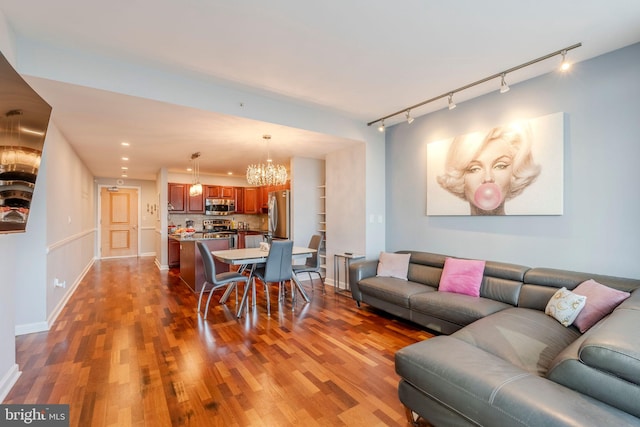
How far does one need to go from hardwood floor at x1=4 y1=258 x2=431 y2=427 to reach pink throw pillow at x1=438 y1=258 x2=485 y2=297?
0.60 metres

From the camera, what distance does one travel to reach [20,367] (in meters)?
2.33

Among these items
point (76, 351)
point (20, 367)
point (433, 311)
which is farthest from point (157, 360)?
point (433, 311)

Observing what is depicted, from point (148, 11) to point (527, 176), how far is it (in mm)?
3714

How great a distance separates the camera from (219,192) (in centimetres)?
813

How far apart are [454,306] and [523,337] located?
758 millimetres

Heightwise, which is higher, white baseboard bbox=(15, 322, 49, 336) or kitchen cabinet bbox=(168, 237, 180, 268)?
kitchen cabinet bbox=(168, 237, 180, 268)

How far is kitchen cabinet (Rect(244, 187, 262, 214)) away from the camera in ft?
27.5

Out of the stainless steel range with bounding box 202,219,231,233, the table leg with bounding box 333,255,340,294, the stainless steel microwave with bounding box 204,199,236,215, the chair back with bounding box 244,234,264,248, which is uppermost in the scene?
the stainless steel microwave with bounding box 204,199,236,215

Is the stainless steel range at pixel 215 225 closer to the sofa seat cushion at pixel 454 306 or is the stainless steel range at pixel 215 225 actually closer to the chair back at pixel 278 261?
the chair back at pixel 278 261

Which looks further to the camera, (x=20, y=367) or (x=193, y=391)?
(x=20, y=367)

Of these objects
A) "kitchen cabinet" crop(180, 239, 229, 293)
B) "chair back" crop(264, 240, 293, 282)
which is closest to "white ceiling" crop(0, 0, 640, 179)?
"chair back" crop(264, 240, 293, 282)

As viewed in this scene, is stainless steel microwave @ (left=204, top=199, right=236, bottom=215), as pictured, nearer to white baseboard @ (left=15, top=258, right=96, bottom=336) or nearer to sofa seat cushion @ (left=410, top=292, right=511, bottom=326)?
white baseboard @ (left=15, top=258, right=96, bottom=336)

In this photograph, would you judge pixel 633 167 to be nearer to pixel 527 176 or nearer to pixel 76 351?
pixel 527 176

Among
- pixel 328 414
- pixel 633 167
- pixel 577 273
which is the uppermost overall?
pixel 633 167
